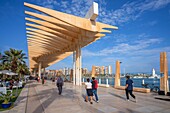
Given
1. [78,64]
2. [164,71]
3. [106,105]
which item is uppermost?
[78,64]

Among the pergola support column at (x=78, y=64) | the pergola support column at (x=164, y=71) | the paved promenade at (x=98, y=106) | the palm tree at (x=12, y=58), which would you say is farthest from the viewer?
the palm tree at (x=12, y=58)

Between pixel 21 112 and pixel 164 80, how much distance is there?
9.50 m

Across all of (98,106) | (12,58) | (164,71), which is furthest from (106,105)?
(12,58)

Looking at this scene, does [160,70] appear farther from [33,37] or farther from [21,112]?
[33,37]

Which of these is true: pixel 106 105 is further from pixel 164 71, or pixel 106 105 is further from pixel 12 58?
pixel 12 58

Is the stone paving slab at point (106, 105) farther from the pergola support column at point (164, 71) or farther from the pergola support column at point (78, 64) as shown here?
the pergola support column at point (78, 64)

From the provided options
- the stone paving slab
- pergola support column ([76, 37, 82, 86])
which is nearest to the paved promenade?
the stone paving slab

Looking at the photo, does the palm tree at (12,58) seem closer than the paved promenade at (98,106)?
No

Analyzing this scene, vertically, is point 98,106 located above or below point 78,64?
below

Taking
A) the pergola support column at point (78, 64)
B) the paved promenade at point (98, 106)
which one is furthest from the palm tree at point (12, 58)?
the paved promenade at point (98, 106)

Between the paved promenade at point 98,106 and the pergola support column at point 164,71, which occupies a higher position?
the pergola support column at point 164,71

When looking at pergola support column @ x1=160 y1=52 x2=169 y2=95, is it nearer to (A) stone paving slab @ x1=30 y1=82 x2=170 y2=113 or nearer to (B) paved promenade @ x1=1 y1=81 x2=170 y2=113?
(B) paved promenade @ x1=1 y1=81 x2=170 y2=113

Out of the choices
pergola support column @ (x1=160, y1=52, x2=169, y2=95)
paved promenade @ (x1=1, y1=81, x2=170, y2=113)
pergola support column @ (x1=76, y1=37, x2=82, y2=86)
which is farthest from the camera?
pergola support column @ (x1=76, y1=37, x2=82, y2=86)

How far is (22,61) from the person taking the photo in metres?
28.9
